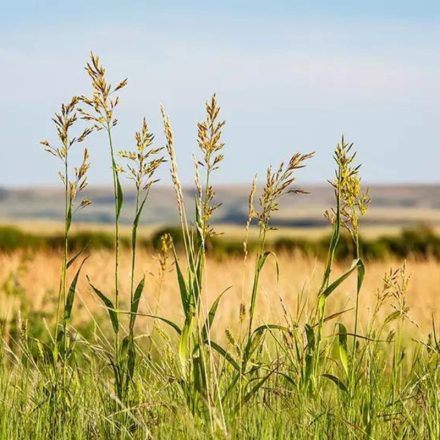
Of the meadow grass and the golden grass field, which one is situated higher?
the meadow grass

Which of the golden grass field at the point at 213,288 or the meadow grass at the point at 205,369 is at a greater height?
the meadow grass at the point at 205,369

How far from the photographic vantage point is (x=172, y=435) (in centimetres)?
301

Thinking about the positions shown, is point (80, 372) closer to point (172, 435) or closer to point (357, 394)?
point (172, 435)

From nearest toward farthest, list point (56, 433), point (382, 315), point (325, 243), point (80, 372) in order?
point (56, 433), point (80, 372), point (382, 315), point (325, 243)

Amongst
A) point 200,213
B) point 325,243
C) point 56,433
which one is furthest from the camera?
point 325,243

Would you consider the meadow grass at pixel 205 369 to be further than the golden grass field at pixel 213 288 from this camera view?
No

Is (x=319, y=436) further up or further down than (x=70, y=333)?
further down

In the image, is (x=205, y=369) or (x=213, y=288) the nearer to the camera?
(x=205, y=369)

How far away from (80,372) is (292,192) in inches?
48.0

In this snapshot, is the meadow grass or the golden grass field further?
the golden grass field

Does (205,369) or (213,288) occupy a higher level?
(205,369)

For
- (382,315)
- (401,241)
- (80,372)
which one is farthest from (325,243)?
(80,372)

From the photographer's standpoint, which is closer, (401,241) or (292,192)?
(292,192)

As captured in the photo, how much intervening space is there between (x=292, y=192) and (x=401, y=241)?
770 inches
